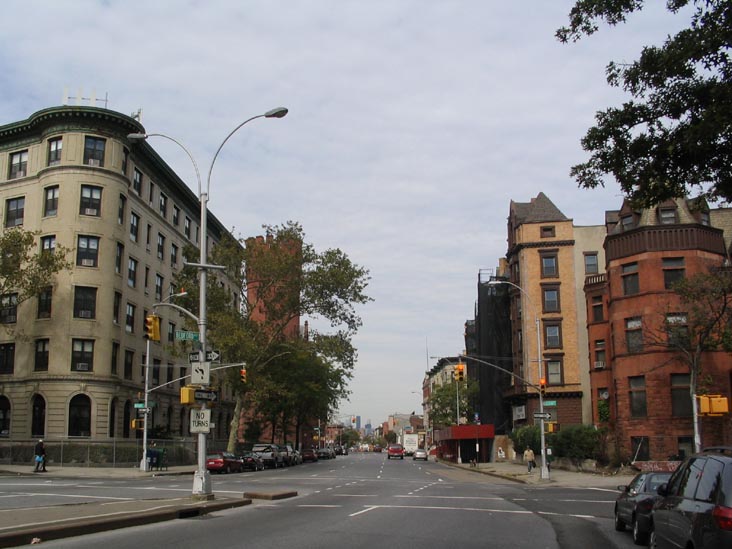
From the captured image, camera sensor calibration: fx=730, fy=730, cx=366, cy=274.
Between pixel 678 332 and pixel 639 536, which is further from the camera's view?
pixel 678 332

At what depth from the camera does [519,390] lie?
207 feet

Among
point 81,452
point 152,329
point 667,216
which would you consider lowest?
point 81,452

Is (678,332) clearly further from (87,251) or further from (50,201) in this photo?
(50,201)

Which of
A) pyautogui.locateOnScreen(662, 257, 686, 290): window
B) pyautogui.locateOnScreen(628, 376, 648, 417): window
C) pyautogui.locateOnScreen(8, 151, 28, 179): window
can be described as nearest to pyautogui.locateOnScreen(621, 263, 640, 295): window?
pyautogui.locateOnScreen(662, 257, 686, 290): window

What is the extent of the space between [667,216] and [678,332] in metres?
9.22

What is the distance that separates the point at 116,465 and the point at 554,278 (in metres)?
37.7

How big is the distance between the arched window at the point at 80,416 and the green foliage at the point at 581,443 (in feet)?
101

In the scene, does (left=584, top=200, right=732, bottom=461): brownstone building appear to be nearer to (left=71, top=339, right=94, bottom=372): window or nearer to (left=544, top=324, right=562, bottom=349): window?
(left=544, top=324, right=562, bottom=349): window

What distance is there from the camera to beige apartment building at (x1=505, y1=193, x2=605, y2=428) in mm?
60531

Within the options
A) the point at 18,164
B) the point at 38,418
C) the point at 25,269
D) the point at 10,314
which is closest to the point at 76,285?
the point at 25,269

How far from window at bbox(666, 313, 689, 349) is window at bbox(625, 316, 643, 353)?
301 cm

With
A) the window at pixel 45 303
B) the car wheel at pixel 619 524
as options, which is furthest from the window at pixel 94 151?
the car wheel at pixel 619 524

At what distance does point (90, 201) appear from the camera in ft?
167

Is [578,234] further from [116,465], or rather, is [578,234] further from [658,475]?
[658,475]
